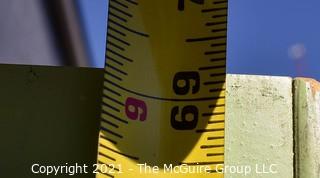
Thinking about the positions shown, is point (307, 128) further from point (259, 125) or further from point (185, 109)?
point (185, 109)

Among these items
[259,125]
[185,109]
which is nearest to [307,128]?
[259,125]

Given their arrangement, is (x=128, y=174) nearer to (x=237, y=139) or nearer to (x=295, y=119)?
(x=237, y=139)

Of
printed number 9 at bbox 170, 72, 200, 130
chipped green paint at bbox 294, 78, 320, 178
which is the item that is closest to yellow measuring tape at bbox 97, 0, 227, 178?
printed number 9 at bbox 170, 72, 200, 130

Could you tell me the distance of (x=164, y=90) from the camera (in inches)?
45.3

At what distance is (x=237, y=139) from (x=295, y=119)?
12 centimetres

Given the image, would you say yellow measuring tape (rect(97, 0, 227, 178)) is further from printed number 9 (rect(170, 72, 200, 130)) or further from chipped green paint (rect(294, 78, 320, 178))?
chipped green paint (rect(294, 78, 320, 178))

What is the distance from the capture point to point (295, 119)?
1.22 m

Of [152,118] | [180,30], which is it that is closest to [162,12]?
[180,30]

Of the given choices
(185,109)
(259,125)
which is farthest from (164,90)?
(259,125)

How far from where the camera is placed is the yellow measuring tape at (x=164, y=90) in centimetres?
111

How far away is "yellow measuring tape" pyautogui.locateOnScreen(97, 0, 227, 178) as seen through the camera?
3.65ft

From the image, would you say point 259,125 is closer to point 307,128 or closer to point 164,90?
point 307,128

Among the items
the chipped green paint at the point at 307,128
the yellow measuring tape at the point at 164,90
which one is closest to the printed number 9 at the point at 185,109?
the yellow measuring tape at the point at 164,90

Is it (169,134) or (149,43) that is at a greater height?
(149,43)
